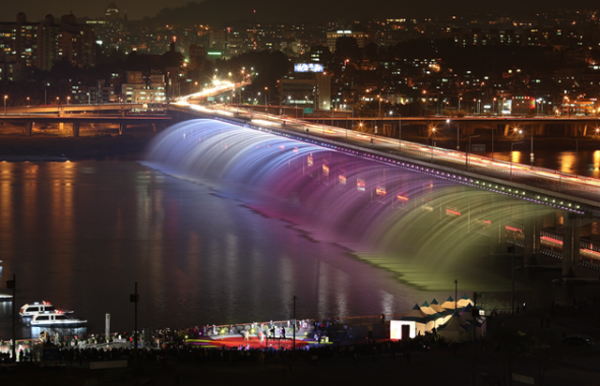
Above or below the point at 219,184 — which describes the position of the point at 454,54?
above

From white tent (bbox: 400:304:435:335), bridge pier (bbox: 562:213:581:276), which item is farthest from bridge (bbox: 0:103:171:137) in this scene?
white tent (bbox: 400:304:435:335)

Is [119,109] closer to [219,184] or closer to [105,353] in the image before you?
[219,184]

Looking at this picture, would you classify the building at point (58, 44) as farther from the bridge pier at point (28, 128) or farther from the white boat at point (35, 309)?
the white boat at point (35, 309)

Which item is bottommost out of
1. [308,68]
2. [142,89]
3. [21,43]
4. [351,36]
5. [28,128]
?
[28,128]

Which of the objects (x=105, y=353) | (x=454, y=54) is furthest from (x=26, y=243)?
(x=454, y=54)

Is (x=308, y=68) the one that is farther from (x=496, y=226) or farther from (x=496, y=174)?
(x=496, y=226)

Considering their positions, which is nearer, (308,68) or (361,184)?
(361,184)

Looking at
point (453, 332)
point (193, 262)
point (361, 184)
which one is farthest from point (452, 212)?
point (453, 332)
